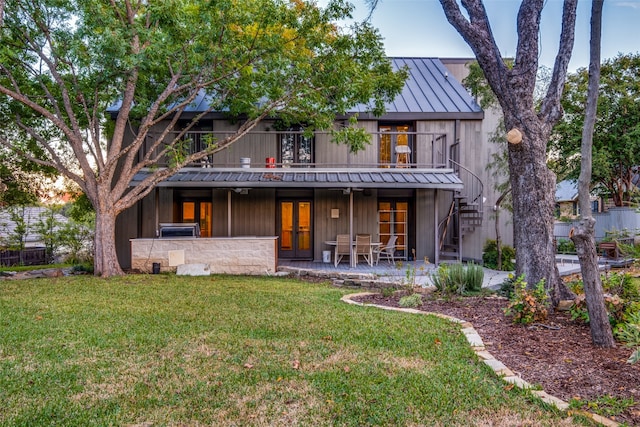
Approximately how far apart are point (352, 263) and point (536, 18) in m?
Result: 6.91

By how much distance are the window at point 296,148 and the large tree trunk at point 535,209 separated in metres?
7.95

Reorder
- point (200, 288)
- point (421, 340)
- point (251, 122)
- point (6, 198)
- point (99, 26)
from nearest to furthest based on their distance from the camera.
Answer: point (421, 340) → point (200, 288) → point (99, 26) → point (251, 122) → point (6, 198)

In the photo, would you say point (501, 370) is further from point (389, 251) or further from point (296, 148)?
point (296, 148)

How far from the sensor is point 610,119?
47.8 feet

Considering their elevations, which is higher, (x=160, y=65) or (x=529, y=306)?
(x=160, y=65)

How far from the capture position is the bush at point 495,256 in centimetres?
1067

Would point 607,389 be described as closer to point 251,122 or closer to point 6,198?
point 251,122

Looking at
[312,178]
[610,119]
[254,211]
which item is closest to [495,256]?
[312,178]

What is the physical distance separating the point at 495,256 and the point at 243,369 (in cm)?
972

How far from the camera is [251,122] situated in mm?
10109

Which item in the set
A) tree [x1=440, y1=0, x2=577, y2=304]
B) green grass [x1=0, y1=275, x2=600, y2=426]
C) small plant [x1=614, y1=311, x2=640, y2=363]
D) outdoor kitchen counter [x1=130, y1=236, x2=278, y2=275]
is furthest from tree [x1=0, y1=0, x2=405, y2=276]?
small plant [x1=614, y1=311, x2=640, y2=363]

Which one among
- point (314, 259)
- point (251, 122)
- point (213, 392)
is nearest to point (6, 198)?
point (251, 122)

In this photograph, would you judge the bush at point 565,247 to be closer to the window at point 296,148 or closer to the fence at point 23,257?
the window at point 296,148

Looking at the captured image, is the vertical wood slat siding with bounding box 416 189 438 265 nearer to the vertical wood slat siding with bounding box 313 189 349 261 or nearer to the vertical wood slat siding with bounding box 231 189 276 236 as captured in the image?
the vertical wood slat siding with bounding box 313 189 349 261
